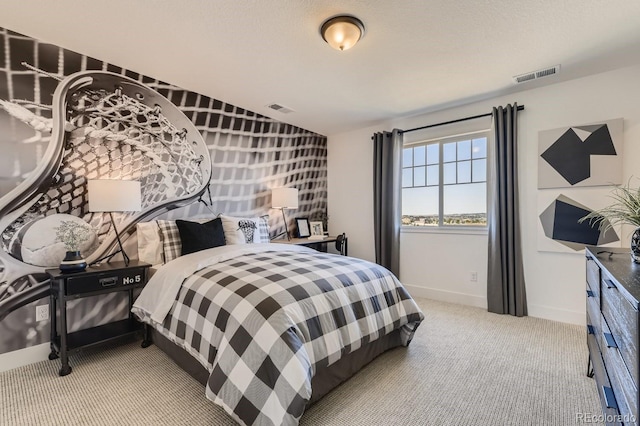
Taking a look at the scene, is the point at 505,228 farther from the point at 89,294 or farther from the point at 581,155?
the point at 89,294

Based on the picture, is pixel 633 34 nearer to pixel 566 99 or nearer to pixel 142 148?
pixel 566 99

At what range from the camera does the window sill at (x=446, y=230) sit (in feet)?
11.6

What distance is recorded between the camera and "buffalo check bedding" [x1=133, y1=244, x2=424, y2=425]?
1410 mm

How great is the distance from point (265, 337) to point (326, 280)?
0.60 metres

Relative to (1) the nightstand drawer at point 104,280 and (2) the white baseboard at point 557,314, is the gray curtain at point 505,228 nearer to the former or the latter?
(2) the white baseboard at point 557,314

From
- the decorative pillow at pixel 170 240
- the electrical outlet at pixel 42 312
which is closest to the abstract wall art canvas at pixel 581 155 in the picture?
the decorative pillow at pixel 170 240

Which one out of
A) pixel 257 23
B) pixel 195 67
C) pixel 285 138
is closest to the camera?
pixel 257 23

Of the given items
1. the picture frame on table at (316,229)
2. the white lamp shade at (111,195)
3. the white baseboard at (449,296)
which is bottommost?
the white baseboard at (449,296)

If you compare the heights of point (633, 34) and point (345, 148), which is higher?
point (633, 34)

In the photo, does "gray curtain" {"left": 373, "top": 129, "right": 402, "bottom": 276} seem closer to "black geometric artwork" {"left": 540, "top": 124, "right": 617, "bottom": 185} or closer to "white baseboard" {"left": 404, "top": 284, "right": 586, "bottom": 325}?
"white baseboard" {"left": 404, "top": 284, "right": 586, "bottom": 325}

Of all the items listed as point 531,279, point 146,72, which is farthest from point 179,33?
point 531,279

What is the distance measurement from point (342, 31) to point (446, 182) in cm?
250

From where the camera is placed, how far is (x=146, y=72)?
112 inches

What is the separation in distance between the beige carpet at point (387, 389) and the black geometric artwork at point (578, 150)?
158 cm
